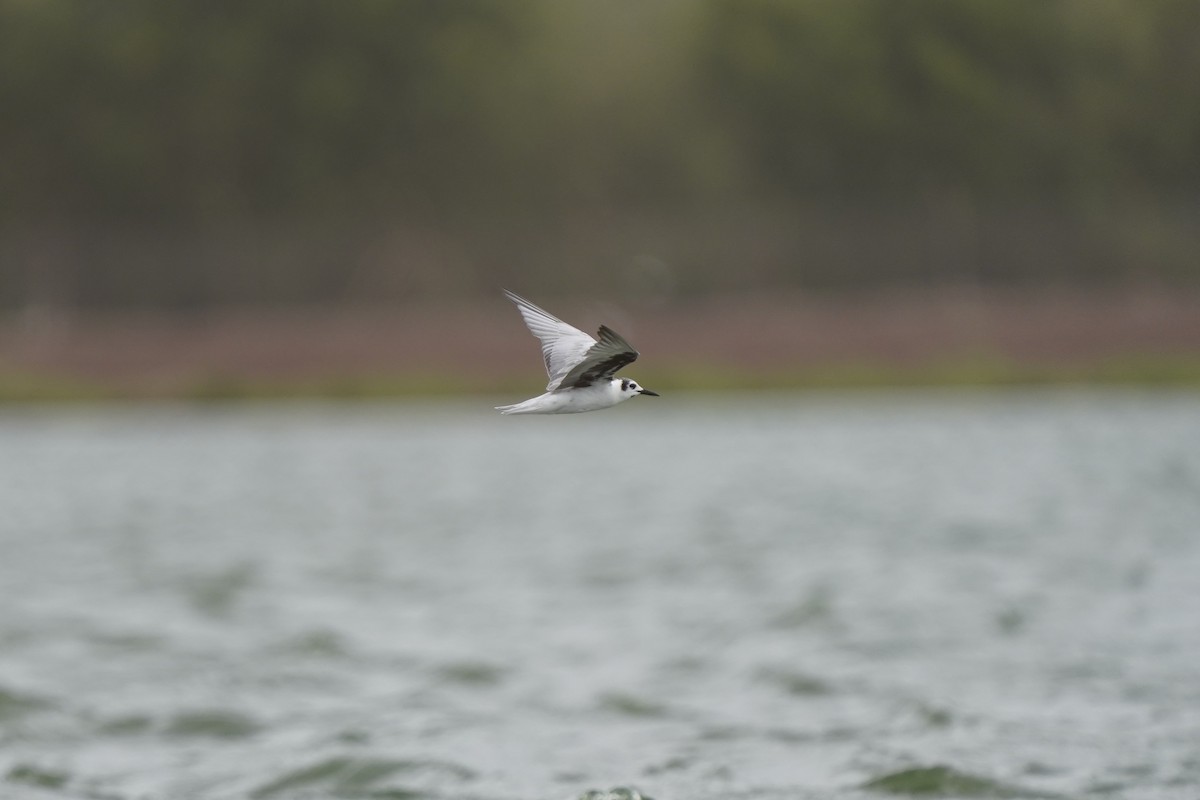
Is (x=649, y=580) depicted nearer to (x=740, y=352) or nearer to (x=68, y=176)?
(x=740, y=352)

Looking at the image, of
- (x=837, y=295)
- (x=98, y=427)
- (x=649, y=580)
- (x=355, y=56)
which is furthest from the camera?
(x=355, y=56)

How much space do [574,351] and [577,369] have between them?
0.19 meters

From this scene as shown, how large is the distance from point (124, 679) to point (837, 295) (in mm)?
37561

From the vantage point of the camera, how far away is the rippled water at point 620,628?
32.0ft

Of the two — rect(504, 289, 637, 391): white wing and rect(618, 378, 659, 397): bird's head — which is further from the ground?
rect(504, 289, 637, 391): white wing

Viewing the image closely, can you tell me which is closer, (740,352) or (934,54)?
(934,54)

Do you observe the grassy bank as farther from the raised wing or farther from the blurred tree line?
the raised wing

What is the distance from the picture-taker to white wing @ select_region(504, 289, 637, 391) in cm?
593

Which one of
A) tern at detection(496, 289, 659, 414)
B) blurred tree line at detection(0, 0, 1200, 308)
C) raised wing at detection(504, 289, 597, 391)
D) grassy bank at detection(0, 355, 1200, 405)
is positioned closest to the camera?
tern at detection(496, 289, 659, 414)

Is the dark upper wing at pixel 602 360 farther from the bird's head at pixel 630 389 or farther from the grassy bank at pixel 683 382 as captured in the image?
the grassy bank at pixel 683 382

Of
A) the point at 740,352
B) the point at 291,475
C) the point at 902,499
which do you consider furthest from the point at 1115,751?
the point at 740,352

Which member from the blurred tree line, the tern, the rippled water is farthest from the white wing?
the blurred tree line

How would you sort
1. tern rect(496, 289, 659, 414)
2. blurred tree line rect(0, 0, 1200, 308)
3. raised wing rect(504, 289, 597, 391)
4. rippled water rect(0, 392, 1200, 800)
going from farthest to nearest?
blurred tree line rect(0, 0, 1200, 308) < rippled water rect(0, 392, 1200, 800) < raised wing rect(504, 289, 597, 391) < tern rect(496, 289, 659, 414)

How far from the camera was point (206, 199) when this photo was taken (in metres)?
61.4
